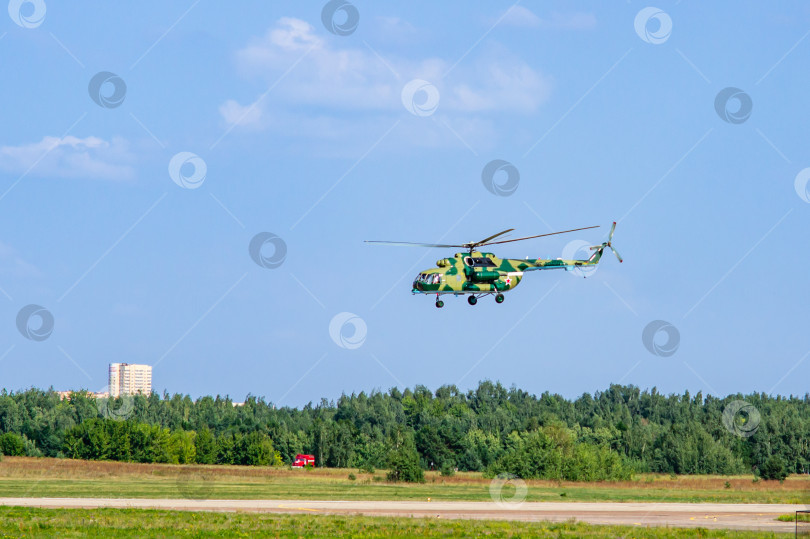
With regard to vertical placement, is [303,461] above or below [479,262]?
below

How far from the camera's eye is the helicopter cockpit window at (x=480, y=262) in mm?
53156

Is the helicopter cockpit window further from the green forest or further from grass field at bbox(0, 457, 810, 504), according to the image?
the green forest

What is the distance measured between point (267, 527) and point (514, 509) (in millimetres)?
16484

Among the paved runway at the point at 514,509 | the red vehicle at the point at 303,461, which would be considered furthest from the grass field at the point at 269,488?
the red vehicle at the point at 303,461

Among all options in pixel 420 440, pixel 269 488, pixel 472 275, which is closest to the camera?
pixel 472 275

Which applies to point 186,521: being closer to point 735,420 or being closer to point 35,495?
point 35,495

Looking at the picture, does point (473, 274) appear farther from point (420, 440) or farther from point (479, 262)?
point (420, 440)

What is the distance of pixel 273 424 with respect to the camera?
155500mm

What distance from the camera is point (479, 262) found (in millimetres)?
53406

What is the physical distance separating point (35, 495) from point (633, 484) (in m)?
57.7

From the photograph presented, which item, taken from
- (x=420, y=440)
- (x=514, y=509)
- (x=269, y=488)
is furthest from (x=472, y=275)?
(x=420, y=440)

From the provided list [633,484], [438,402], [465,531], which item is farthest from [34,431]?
[465,531]

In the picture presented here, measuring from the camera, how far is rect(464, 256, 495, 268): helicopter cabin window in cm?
5312

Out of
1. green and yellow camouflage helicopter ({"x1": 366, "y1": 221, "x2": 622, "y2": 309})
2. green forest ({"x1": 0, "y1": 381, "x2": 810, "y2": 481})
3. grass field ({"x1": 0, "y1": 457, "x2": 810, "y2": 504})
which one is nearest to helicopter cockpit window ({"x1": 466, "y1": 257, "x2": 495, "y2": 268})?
green and yellow camouflage helicopter ({"x1": 366, "y1": 221, "x2": 622, "y2": 309})
